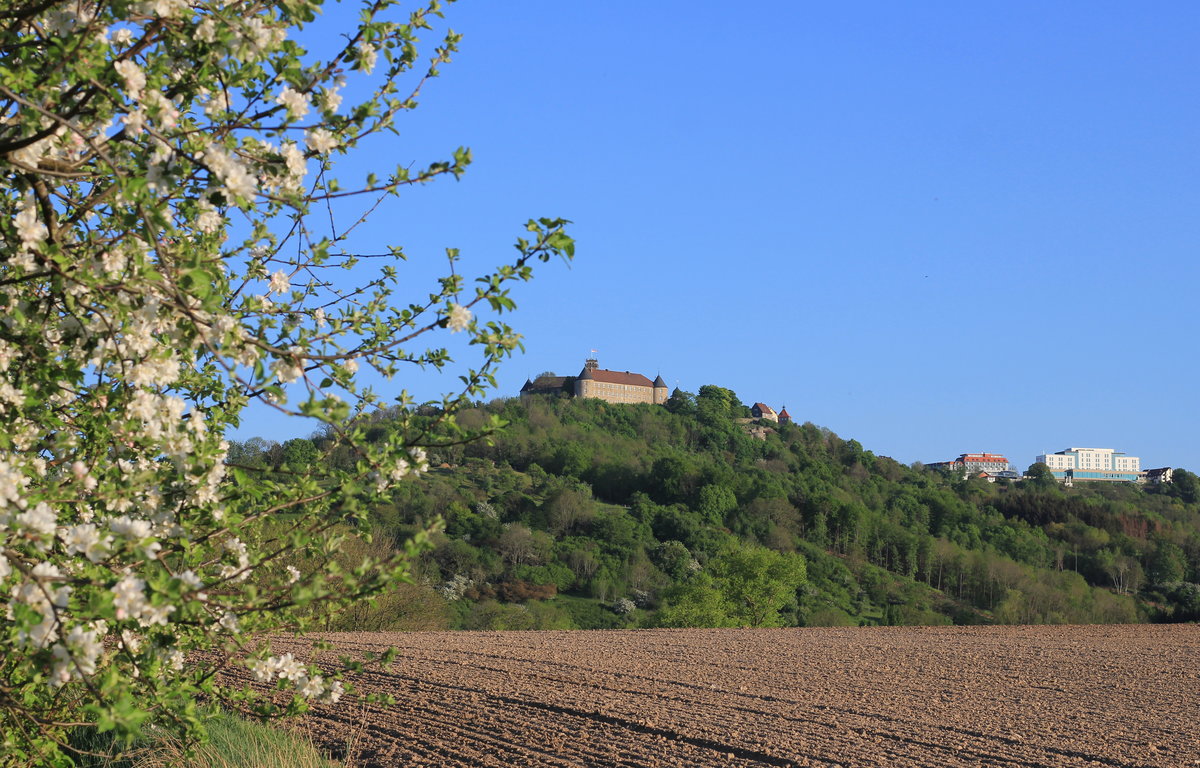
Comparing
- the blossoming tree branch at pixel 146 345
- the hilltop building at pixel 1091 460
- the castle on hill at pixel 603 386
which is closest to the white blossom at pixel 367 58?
the blossoming tree branch at pixel 146 345

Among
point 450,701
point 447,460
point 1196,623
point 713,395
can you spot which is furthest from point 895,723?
point 713,395

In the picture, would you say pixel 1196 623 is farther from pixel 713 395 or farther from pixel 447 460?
pixel 713 395

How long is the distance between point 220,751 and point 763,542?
58834mm

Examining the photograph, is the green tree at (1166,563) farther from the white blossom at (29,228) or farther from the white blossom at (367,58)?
the white blossom at (29,228)

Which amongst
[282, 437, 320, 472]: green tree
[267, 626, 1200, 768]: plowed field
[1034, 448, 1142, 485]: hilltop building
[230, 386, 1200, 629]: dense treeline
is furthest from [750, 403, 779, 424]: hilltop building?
[282, 437, 320, 472]: green tree

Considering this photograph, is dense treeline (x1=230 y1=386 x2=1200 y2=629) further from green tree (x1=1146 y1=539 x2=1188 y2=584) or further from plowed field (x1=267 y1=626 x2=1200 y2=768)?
plowed field (x1=267 y1=626 x2=1200 y2=768)

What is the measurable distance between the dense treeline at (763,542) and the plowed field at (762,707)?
1201 centimetres

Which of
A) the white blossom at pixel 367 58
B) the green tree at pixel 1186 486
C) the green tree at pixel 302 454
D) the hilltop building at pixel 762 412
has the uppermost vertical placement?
the hilltop building at pixel 762 412

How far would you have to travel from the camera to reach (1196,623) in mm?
35594

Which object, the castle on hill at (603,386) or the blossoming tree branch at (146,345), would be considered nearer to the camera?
the blossoming tree branch at (146,345)

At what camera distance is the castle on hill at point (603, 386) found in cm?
12381

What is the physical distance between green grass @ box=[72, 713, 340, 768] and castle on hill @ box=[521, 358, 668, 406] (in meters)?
113

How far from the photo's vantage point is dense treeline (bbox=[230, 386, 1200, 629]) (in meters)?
39.0

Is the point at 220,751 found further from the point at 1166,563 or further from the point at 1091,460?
the point at 1091,460
